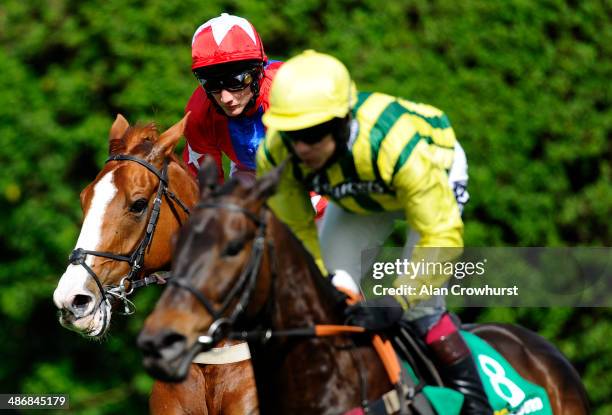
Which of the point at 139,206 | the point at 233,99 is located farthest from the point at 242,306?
the point at 233,99

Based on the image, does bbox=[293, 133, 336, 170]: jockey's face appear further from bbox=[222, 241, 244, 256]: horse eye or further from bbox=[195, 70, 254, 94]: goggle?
bbox=[195, 70, 254, 94]: goggle

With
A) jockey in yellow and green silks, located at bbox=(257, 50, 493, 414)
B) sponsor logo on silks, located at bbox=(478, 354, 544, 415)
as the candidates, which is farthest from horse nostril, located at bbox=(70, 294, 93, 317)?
sponsor logo on silks, located at bbox=(478, 354, 544, 415)

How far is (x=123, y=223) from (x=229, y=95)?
2.99 ft

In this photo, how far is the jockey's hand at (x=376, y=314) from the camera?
13.5 feet

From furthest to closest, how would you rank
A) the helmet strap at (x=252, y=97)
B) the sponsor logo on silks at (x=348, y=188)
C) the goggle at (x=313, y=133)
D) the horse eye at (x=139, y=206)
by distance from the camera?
the helmet strap at (x=252, y=97), the horse eye at (x=139, y=206), the sponsor logo on silks at (x=348, y=188), the goggle at (x=313, y=133)

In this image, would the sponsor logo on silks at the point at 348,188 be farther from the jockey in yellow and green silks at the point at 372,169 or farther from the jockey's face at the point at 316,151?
the jockey's face at the point at 316,151

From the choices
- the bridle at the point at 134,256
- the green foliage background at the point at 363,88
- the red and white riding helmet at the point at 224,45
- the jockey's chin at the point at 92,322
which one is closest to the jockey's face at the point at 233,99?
the red and white riding helmet at the point at 224,45

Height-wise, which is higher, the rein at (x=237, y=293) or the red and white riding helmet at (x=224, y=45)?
the rein at (x=237, y=293)

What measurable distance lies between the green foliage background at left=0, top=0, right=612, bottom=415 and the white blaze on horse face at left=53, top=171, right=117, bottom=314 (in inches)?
131

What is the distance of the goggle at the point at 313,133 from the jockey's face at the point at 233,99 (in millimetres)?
1660

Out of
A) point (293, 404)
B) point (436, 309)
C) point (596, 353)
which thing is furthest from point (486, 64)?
point (293, 404)

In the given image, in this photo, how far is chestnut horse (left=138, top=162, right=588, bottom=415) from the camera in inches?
140

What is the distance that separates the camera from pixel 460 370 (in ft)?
14.5

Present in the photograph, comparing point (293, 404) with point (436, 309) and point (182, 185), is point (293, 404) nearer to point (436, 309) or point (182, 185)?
point (436, 309)
